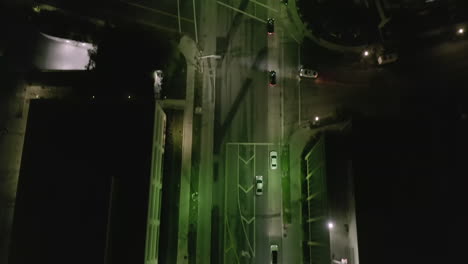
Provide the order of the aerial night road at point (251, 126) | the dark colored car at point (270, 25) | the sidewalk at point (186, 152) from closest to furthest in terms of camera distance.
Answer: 1. the sidewalk at point (186, 152)
2. the aerial night road at point (251, 126)
3. the dark colored car at point (270, 25)

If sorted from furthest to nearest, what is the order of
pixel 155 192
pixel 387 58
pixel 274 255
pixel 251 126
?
1. pixel 387 58
2. pixel 251 126
3. pixel 274 255
4. pixel 155 192

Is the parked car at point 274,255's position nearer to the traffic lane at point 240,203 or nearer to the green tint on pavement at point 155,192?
the traffic lane at point 240,203

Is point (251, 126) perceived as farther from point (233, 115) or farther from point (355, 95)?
point (355, 95)

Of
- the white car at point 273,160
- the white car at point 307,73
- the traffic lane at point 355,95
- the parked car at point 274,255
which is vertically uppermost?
the white car at point 307,73

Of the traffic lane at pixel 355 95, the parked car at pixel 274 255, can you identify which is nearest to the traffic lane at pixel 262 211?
the parked car at pixel 274 255

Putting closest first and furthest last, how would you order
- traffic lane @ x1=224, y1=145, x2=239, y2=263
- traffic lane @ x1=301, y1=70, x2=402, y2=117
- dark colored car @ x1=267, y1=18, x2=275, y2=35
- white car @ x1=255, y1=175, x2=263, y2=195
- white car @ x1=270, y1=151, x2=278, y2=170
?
traffic lane @ x1=224, y1=145, x2=239, y2=263, white car @ x1=255, y1=175, x2=263, y2=195, white car @ x1=270, y1=151, x2=278, y2=170, traffic lane @ x1=301, y1=70, x2=402, y2=117, dark colored car @ x1=267, y1=18, x2=275, y2=35

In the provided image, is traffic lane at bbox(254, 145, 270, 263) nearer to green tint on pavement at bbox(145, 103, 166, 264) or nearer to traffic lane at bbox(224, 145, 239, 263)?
traffic lane at bbox(224, 145, 239, 263)

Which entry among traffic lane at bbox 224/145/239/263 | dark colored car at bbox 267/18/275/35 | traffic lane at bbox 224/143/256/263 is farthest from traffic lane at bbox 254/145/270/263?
dark colored car at bbox 267/18/275/35

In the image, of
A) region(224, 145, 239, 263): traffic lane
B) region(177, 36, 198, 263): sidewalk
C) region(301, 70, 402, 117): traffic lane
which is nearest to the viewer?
region(177, 36, 198, 263): sidewalk

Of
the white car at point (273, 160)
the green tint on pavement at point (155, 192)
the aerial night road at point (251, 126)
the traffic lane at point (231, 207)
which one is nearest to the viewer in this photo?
the green tint on pavement at point (155, 192)

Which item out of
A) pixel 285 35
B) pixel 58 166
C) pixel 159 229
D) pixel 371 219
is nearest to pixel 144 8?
pixel 285 35

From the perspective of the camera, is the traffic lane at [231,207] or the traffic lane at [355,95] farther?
the traffic lane at [355,95]

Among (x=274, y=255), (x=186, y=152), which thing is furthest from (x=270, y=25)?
(x=274, y=255)
